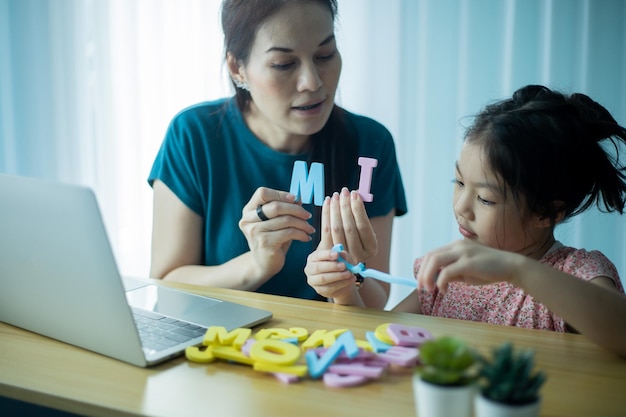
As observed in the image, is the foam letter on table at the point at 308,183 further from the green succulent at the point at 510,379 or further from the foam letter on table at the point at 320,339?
the green succulent at the point at 510,379

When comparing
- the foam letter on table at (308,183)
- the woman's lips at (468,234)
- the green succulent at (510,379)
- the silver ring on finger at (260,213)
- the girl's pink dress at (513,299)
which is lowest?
the girl's pink dress at (513,299)

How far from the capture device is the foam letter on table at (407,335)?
101 centimetres

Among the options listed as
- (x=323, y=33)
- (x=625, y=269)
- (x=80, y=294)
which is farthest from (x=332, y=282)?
(x=625, y=269)

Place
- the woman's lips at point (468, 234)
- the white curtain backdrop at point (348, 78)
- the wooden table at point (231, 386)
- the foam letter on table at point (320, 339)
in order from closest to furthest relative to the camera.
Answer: the wooden table at point (231, 386)
the foam letter on table at point (320, 339)
the woman's lips at point (468, 234)
the white curtain backdrop at point (348, 78)

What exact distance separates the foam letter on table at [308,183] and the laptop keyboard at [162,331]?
0.39m

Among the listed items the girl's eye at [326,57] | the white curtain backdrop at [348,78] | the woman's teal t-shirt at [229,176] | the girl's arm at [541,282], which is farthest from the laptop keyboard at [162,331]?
the white curtain backdrop at [348,78]

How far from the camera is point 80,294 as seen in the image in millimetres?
958

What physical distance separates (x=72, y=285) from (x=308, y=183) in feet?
1.80

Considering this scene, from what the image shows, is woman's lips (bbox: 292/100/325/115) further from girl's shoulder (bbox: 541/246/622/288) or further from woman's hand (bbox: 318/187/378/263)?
girl's shoulder (bbox: 541/246/622/288)

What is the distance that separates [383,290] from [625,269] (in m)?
1.17

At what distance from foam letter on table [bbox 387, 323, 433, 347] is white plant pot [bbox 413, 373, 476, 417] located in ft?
1.11

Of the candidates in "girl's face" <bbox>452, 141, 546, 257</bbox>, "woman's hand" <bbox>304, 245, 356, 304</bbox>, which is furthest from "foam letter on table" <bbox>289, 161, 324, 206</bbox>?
"girl's face" <bbox>452, 141, 546, 257</bbox>

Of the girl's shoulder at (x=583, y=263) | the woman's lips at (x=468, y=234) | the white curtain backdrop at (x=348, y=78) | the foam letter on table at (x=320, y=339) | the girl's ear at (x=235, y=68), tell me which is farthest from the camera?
the white curtain backdrop at (x=348, y=78)

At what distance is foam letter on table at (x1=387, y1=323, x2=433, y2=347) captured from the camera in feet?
3.30
